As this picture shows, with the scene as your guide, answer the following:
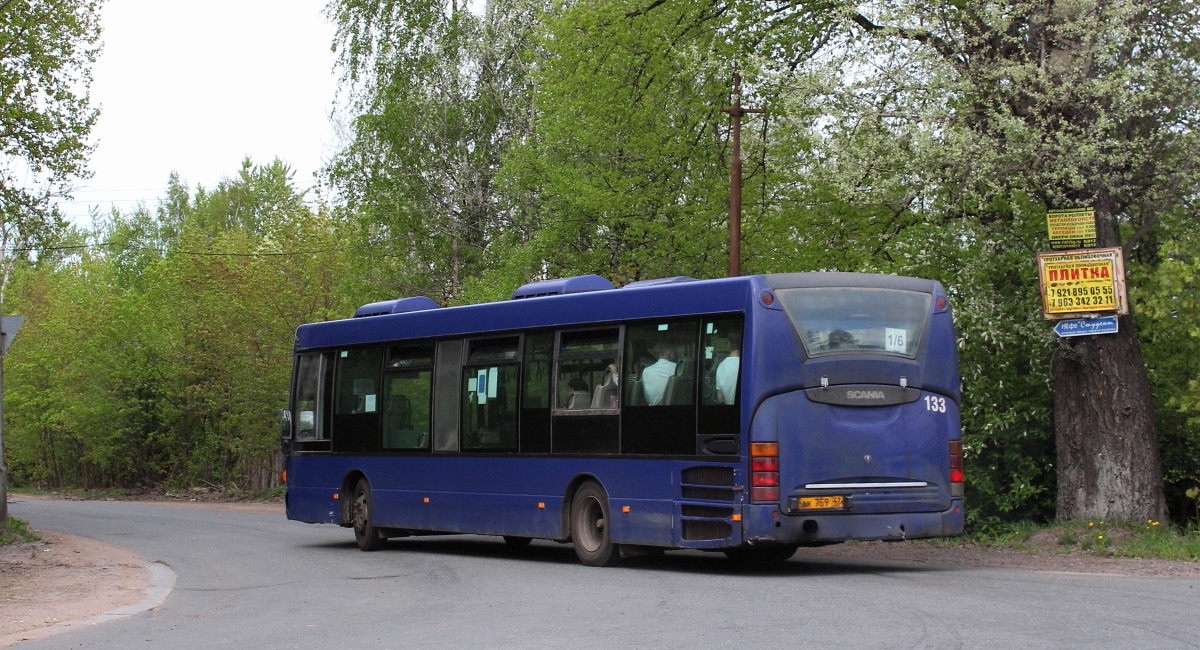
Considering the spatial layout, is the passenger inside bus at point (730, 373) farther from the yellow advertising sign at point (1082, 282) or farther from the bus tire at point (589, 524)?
the yellow advertising sign at point (1082, 282)

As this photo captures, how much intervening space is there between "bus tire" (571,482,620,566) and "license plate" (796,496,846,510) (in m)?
2.70

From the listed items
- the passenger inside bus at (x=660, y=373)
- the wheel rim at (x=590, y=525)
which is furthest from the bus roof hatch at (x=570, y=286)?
the wheel rim at (x=590, y=525)

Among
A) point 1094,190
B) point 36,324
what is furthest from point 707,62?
point 36,324

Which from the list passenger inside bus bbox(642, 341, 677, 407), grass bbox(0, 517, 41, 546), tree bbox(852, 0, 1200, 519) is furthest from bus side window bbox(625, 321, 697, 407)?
grass bbox(0, 517, 41, 546)

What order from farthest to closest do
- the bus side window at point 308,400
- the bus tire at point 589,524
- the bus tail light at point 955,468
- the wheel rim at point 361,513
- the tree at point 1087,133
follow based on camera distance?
the bus side window at point 308,400 → the wheel rim at point 361,513 → the tree at point 1087,133 → the bus tire at point 589,524 → the bus tail light at point 955,468

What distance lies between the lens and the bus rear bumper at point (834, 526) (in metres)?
13.1

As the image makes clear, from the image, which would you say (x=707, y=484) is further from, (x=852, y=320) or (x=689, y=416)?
(x=852, y=320)

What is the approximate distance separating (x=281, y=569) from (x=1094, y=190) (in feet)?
34.6

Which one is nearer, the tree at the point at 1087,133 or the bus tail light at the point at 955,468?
the bus tail light at the point at 955,468

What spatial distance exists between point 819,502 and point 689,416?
62.5 inches

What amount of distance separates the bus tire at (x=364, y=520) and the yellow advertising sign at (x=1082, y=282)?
903 cm

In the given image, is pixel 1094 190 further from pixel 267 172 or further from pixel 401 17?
pixel 267 172

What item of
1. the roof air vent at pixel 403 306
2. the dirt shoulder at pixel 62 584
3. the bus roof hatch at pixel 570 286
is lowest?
the dirt shoulder at pixel 62 584

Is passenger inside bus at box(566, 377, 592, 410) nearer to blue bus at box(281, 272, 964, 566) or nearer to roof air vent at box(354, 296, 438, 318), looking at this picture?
blue bus at box(281, 272, 964, 566)
